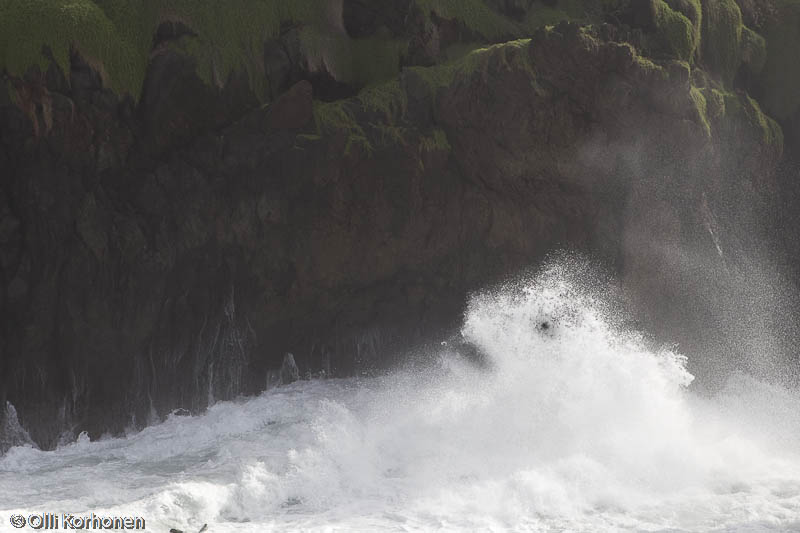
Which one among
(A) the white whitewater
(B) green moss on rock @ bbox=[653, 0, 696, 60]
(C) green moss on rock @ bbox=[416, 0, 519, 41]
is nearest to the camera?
(A) the white whitewater

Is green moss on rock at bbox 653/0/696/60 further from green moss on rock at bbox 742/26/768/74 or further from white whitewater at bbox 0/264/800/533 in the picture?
white whitewater at bbox 0/264/800/533

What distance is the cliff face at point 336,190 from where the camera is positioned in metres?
13.1

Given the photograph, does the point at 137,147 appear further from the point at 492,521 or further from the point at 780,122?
the point at 780,122

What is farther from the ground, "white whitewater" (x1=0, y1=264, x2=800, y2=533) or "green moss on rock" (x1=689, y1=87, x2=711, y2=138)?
"green moss on rock" (x1=689, y1=87, x2=711, y2=138)

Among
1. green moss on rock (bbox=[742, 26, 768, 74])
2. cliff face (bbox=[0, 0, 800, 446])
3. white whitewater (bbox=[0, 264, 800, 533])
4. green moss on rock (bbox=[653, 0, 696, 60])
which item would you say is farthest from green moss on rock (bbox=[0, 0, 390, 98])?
green moss on rock (bbox=[742, 26, 768, 74])

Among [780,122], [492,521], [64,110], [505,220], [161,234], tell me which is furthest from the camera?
[780,122]

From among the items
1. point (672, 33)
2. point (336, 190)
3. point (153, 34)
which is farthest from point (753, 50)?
point (153, 34)

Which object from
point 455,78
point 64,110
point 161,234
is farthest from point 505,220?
point 64,110

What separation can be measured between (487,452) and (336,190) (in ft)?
15.5

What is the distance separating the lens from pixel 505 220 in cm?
1468

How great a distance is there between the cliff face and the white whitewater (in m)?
0.83

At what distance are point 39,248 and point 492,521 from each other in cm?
749

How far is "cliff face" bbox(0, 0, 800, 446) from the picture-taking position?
1307 cm

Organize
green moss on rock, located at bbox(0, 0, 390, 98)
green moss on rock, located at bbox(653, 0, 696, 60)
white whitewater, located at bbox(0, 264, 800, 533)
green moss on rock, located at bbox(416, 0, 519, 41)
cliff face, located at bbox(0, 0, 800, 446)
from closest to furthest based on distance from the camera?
white whitewater, located at bbox(0, 264, 800, 533) → green moss on rock, located at bbox(0, 0, 390, 98) → cliff face, located at bbox(0, 0, 800, 446) → green moss on rock, located at bbox(653, 0, 696, 60) → green moss on rock, located at bbox(416, 0, 519, 41)
